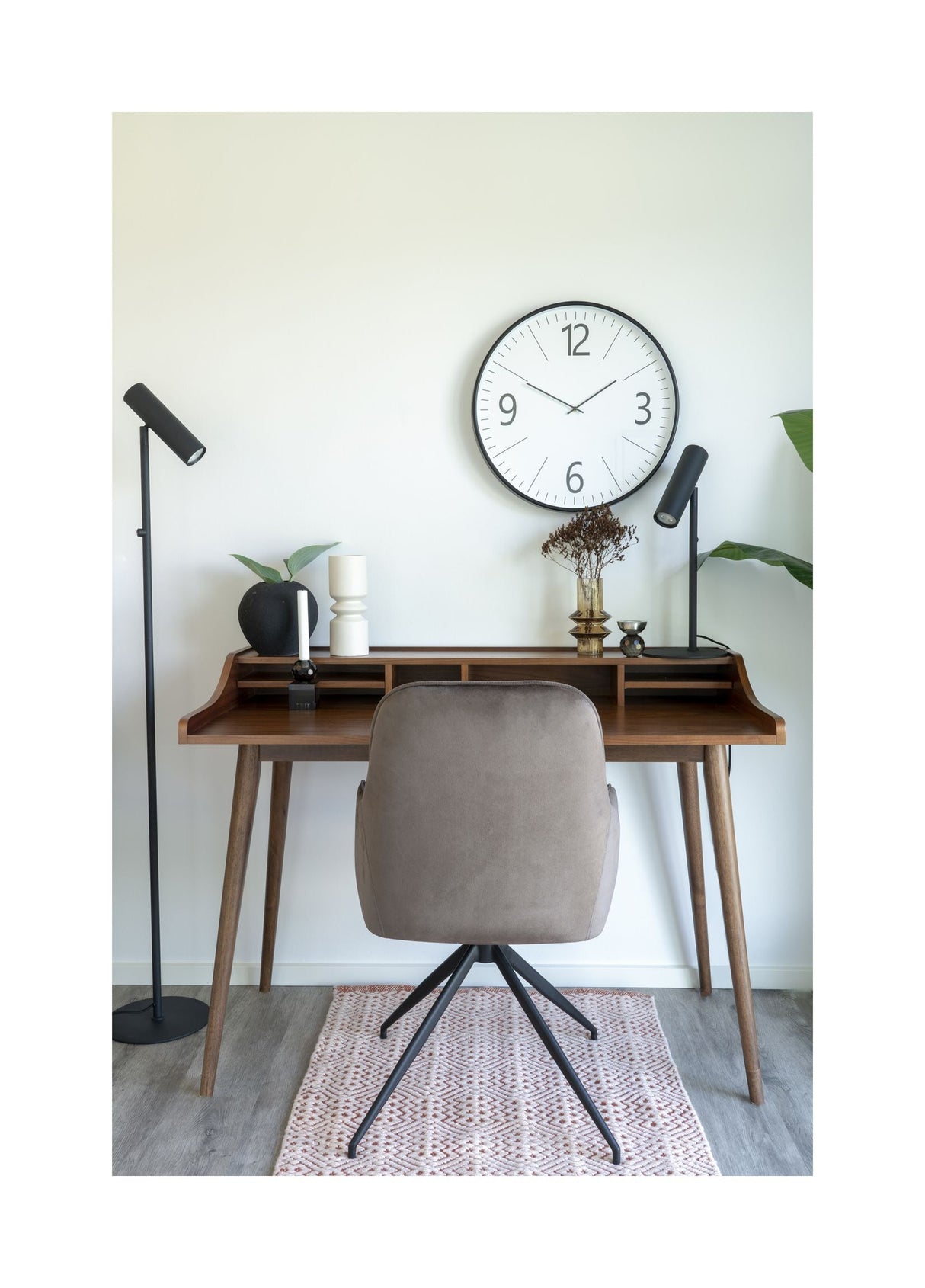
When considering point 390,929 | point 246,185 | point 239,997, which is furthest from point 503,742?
point 246,185

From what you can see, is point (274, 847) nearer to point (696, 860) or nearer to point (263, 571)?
point (263, 571)

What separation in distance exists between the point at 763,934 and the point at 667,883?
0.29 meters

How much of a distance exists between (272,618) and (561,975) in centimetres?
120

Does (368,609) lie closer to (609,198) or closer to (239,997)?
(239,997)

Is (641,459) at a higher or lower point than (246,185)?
lower

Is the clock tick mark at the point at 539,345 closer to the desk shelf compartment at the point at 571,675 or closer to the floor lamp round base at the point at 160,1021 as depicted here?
the desk shelf compartment at the point at 571,675

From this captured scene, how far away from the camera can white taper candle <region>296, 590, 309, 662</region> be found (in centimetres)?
211

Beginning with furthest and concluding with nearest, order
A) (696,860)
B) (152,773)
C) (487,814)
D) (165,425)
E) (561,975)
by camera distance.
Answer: (561,975) → (696,860) → (152,773) → (165,425) → (487,814)

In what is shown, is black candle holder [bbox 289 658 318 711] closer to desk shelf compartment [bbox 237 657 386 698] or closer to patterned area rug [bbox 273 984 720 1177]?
desk shelf compartment [bbox 237 657 386 698]

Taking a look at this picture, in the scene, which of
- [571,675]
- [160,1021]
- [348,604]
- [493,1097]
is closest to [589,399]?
[571,675]

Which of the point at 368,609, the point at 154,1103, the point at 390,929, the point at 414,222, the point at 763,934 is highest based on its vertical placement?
the point at 414,222

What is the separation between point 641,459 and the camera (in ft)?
7.70

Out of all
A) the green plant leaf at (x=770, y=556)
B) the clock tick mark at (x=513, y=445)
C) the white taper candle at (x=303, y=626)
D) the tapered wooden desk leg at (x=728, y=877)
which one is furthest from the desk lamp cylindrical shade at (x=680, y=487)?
the white taper candle at (x=303, y=626)

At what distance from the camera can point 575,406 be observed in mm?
2344
